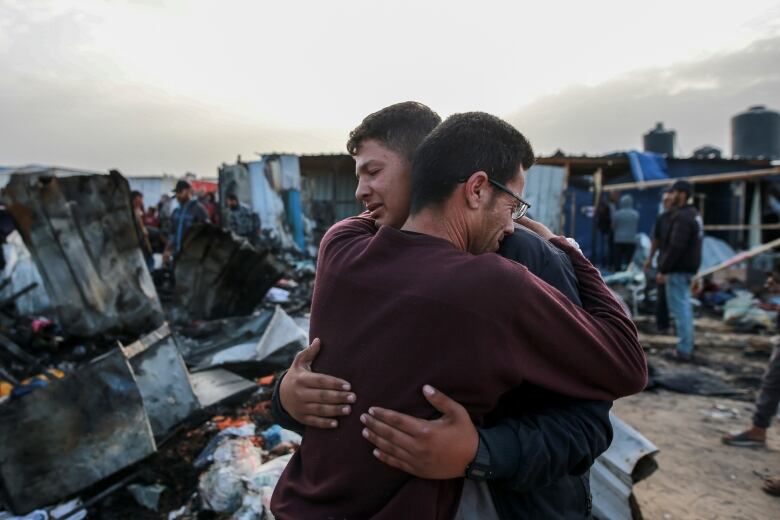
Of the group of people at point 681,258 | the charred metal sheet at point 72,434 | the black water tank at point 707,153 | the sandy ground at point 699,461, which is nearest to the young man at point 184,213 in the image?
the charred metal sheet at point 72,434

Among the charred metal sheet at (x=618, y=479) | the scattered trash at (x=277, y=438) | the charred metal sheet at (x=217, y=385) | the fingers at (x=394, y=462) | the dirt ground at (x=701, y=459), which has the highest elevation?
the fingers at (x=394, y=462)

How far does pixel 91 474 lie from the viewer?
10.2ft

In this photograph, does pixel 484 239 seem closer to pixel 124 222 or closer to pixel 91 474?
pixel 91 474

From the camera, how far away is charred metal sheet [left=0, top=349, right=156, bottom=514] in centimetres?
302

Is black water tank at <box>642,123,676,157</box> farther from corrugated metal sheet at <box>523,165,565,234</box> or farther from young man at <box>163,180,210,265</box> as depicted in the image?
young man at <box>163,180,210,265</box>

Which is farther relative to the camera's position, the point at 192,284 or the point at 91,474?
the point at 192,284

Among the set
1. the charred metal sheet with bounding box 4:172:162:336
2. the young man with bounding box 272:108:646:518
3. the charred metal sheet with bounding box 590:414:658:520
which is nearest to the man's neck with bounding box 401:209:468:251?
the young man with bounding box 272:108:646:518

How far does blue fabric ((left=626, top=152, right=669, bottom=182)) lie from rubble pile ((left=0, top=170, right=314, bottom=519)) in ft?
31.4

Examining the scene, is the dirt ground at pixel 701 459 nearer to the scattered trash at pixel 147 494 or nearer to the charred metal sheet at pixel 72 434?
the scattered trash at pixel 147 494

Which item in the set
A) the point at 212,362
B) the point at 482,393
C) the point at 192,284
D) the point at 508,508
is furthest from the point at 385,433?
the point at 192,284

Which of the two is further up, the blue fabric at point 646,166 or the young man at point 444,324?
the blue fabric at point 646,166

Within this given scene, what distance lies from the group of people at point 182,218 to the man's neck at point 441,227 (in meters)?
7.21

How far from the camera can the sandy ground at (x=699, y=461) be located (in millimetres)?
3322

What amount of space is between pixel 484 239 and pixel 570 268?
0.25m
